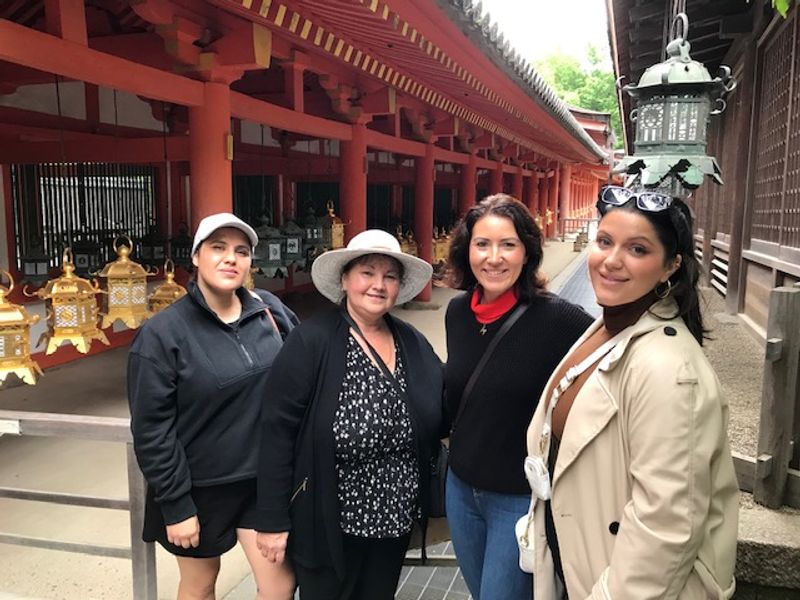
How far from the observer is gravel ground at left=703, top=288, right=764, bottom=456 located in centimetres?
290

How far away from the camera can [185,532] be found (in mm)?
2146

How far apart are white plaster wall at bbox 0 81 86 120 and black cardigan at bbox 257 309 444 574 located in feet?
18.6

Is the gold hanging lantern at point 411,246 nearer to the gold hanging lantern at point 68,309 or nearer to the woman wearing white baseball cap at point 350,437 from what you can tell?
the gold hanging lantern at point 68,309

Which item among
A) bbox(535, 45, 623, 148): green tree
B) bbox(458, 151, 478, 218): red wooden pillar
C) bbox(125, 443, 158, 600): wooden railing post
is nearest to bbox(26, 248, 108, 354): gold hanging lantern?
bbox(125, 443, 158, 600): wooden railing post

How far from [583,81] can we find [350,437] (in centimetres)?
5048

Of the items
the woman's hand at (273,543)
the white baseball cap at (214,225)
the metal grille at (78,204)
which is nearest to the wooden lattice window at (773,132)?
the white baseball cap at (214,225)

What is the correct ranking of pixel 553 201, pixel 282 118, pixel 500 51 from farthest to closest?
pixel 553 201 < pixel 500 51 < pixel 282 118

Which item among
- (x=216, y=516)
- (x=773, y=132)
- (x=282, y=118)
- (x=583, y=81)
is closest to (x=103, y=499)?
(x=216, y=516)

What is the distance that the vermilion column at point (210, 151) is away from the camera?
4.76m

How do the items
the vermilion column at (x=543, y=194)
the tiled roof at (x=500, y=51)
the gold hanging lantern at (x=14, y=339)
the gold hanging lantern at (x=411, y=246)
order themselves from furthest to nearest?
the vermilion column at (x=543, y=194) < the gold hanging lantern at (x=411, y=246) < the tiled roof at (x=500, y=51) < the gold hanging lantern at (x=14, y=339)

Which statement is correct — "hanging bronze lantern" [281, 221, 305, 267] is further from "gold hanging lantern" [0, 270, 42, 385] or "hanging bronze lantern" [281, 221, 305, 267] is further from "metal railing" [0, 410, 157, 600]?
"metal railing" [0, 410, 157, 600]

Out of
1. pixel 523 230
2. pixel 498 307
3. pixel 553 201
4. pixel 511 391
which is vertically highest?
pixel 553 201

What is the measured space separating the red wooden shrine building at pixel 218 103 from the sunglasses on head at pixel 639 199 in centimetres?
263

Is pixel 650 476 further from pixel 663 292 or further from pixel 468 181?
pixel 468 181
